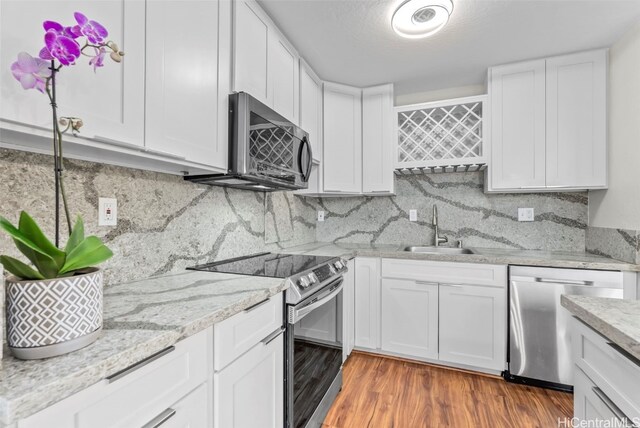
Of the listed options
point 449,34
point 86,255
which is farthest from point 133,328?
point 449,34

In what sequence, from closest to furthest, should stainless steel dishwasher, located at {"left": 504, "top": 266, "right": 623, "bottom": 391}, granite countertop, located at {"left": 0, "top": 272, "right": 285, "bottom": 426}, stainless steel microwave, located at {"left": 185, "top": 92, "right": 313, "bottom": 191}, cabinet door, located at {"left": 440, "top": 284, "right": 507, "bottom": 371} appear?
granite countertop, located at {"left": 0, "top": 272, "right": 285, "bottom": 426}, stainless steel microwave, located at {"left": 185, "top": 92, "right": 313, "bottom": 191}, stainless steel dishwasher, located at {"left": 504, "top": 266, "right": 623, "bottom": 391}, cabinet door, located at {"left": 440, "top": 284, "right": 507, "bottom": 371}

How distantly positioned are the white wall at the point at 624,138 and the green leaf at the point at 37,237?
8.86 ft

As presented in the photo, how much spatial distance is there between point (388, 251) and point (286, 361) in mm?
1348

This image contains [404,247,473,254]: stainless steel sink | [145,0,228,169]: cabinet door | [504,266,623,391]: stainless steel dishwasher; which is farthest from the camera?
[404,247,473,254]: stainless steel sink

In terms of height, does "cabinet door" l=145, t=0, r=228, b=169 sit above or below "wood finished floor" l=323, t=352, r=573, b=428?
above

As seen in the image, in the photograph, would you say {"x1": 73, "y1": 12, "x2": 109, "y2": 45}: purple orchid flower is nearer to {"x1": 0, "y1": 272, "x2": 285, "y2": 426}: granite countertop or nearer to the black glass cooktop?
{"x1": 0, "y1": 272, "x2": 285, "y2": 426}: granite countertop

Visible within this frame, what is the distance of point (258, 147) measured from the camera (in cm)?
151

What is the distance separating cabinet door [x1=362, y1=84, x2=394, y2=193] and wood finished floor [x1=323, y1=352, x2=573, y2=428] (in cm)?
150

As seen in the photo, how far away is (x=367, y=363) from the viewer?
2.30 m

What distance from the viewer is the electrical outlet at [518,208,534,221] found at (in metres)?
2.45

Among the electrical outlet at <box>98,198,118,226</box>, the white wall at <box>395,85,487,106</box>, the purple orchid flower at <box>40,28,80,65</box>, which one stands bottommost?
the electrical outlet at <box>98,198,118,226</box>

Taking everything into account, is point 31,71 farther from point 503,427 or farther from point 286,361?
point 503,427

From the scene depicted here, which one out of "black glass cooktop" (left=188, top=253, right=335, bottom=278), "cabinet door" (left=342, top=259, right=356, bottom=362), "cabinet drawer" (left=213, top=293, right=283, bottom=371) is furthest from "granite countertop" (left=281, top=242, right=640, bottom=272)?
"cabinet drawer" (left=213, top=293, right=283, bottom=371)

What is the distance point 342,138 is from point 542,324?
2060 millimetres
